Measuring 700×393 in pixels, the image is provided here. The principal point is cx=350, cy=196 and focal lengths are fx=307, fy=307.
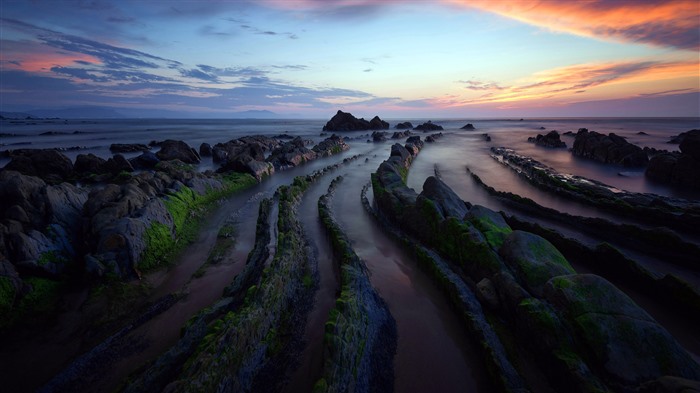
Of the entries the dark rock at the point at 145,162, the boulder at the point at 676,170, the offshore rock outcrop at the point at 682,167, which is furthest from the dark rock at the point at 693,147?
the dark rock at the point at 145,162

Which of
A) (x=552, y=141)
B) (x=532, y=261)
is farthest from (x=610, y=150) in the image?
(x=532, y=261)

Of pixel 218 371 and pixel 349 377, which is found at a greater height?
pixel 218 371

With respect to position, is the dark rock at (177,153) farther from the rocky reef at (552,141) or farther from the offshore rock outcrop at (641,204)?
the rocky reef at (552,141)

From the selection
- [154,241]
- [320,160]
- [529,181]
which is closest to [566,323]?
[154,241]

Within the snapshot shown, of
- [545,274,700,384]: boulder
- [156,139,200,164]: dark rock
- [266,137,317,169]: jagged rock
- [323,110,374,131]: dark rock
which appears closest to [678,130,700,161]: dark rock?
[545,274,700,384]: boulder

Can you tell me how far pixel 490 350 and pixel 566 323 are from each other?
163cm

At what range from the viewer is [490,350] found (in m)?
6.35

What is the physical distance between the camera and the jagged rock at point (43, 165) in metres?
23.4

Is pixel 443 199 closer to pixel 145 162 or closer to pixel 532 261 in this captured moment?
pixel 532 261

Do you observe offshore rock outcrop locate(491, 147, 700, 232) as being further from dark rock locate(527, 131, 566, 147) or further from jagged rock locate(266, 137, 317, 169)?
dark rock locate(527, 131, 566, 147)

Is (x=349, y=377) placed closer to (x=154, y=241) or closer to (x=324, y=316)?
(x=324, y=316)

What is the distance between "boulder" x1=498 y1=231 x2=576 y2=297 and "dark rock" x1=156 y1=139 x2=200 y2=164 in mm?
34439

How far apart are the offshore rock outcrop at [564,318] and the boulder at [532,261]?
0.07ft

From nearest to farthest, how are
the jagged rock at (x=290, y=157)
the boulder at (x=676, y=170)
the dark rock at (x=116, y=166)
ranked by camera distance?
the boulder at (x=676, y=170)
the dark rock at (x=116, y=166)
the jagged rock at (x=290, y=157)
